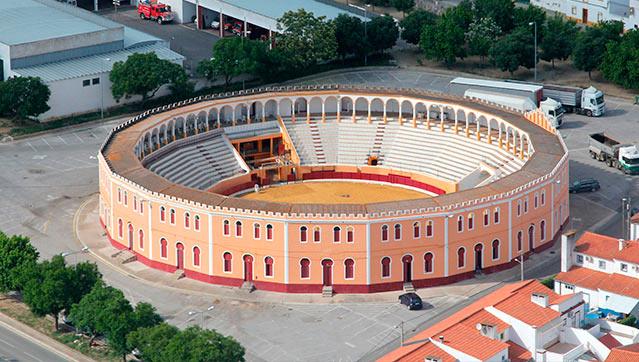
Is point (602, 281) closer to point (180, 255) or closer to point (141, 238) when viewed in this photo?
point (180, 255)

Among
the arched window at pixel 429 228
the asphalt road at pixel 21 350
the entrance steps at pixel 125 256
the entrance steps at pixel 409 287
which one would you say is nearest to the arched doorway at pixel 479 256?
the arched window at pixel 429 228

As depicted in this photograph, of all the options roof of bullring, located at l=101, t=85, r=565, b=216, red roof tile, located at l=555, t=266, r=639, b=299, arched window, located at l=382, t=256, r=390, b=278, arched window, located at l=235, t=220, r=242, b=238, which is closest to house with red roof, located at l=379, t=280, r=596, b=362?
red roof tile, located at l=555, t=266, r=639, b=299

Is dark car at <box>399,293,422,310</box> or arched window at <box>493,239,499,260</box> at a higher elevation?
arched window at <box>493,239,499,260</box>

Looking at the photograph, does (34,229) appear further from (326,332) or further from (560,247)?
(560,247)

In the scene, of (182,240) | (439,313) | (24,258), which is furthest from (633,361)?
(24,258)

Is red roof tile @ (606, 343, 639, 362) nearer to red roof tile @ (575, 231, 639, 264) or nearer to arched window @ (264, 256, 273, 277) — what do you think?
red roof tile @ (575, 231, 639, 264)

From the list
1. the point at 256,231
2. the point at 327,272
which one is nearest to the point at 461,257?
the point at 327,272
